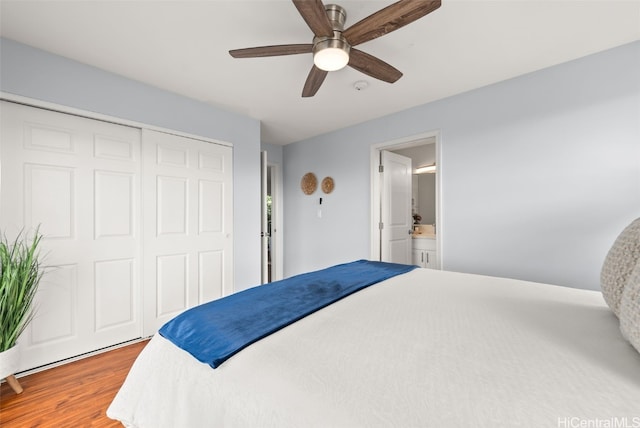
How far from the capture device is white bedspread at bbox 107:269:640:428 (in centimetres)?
56

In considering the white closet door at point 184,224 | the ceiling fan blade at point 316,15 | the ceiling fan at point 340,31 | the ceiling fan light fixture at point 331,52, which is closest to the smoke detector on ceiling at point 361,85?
the ceiling fan at point 340,31

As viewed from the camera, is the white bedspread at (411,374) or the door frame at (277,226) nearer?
the white bedspread at (411,374)

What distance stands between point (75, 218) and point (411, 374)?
8.97ft

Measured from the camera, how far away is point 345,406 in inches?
23.1

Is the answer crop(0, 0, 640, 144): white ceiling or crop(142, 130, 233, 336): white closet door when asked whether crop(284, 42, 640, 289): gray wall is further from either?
crop(142, 130, 233, 336): white closet door

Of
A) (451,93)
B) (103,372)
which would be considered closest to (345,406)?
(103,372)

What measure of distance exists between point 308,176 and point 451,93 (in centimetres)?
228

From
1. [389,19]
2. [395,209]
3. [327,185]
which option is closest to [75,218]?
[389,19]

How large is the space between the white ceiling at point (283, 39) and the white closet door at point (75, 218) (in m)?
0.63

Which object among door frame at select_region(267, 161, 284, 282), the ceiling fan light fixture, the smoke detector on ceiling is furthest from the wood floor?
the smoke detector on ceiling

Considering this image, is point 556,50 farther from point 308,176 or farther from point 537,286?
point 308,176

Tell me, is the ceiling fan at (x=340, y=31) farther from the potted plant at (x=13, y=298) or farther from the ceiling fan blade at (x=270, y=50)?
the potted plant at (x=13, y=298)

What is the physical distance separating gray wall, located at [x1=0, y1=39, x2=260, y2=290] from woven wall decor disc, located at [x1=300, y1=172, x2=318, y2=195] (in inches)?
40.4

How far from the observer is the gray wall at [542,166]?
2.03 m
